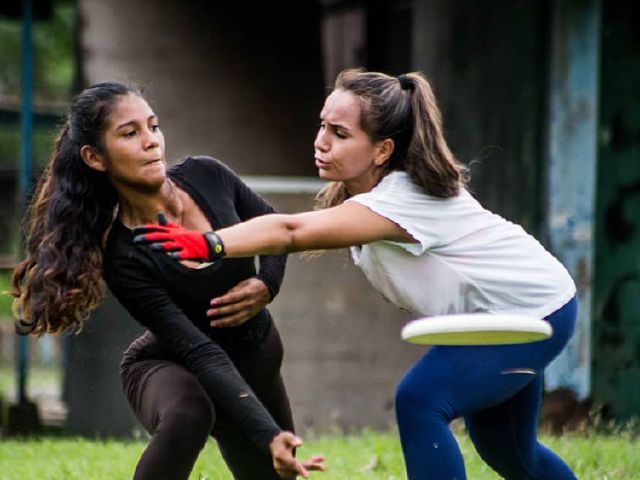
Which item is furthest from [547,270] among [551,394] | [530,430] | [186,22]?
[186,22]

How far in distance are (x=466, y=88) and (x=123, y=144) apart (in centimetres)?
556

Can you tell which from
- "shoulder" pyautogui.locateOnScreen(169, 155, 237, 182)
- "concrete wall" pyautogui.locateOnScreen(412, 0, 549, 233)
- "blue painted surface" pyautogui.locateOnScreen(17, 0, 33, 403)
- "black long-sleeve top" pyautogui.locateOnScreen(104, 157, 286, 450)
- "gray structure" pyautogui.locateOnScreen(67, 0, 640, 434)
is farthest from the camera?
"blue painted surface" pyautogui.locateOnScreen(17, 0, 33, 403)

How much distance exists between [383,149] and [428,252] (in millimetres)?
387

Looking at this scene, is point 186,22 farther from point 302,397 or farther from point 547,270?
point 547,270

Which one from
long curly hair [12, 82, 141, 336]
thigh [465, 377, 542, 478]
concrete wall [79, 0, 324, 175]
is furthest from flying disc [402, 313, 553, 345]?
concrete wall [79, 0, 324, 175]

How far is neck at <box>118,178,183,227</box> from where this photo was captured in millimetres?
4766

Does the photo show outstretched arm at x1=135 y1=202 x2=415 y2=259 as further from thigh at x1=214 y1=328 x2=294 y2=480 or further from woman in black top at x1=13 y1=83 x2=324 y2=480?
thigh at x1=214 y1=328 x2=294 y2=480

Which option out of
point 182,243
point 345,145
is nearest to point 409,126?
point 345,145

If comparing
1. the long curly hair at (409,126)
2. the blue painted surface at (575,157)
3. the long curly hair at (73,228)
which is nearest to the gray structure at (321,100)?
the blue painted surface at (575,157)

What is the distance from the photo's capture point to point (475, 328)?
415 centimetres

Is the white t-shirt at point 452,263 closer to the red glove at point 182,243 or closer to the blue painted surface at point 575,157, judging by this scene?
the red glove at point 182,243

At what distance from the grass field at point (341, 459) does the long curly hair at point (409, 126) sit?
68.2 inches

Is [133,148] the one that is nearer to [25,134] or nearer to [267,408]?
[267,408]

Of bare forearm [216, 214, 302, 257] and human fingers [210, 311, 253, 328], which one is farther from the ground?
bare forearm [216, 214, 302, 257]
